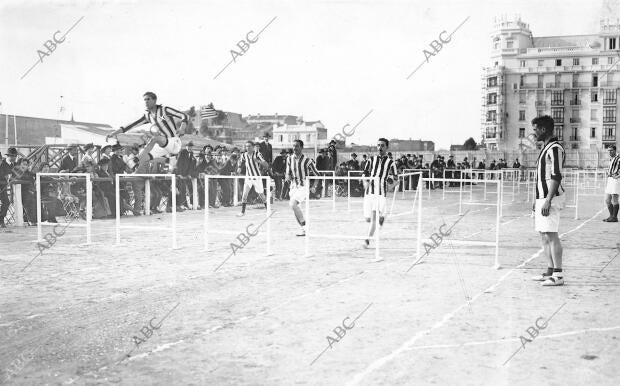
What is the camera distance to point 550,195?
26.2ft

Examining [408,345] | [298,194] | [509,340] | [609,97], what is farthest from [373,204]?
[609,97]

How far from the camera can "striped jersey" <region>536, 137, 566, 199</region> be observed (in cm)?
807

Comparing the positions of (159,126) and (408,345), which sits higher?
(159,126)

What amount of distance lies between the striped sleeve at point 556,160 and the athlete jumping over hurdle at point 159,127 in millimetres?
4947

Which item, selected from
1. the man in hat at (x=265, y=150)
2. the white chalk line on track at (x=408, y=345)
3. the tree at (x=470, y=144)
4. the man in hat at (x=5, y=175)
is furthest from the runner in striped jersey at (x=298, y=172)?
the tree at (x=470, y=144)

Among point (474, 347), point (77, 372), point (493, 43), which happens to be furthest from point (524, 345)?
point (493, 43)

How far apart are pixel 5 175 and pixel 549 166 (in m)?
12.6

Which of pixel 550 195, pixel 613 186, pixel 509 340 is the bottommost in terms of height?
pixel 509 340

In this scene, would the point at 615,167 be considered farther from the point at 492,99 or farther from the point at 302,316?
the point at 492,99

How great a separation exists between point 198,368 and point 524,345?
2.74m

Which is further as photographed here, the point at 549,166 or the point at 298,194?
the point at 298,194

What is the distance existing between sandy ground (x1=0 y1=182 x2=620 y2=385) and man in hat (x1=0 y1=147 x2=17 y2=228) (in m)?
3.98

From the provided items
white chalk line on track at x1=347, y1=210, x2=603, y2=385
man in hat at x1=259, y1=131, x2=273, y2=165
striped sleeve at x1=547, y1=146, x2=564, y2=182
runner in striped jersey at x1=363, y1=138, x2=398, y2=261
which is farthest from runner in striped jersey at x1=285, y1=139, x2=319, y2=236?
man in hat at x1=259, y1=131, x2=273, y2=165

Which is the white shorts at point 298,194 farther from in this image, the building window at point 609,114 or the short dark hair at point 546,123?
the building window at point 609,114
